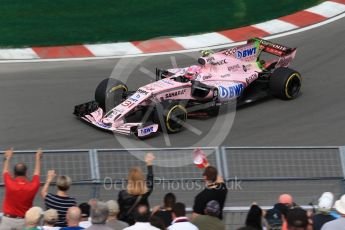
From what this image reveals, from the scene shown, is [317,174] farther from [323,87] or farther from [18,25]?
[18,25]

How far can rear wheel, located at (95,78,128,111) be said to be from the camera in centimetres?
1502

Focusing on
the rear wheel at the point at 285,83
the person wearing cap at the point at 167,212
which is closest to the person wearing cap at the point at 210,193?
the person wearing cap at the point at 167,212

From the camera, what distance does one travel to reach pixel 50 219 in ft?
26.5

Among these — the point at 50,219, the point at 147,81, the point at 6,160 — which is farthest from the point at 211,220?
the point at 147,81

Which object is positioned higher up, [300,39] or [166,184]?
[300,39]

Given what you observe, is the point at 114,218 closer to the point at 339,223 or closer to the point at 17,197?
the point at 17,197

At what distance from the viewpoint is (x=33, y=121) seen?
1516cm

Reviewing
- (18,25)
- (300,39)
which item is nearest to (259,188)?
(300,39)

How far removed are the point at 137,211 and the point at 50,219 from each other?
89 cm

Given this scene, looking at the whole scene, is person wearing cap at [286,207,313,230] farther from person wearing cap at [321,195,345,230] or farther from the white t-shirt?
the white t-shirt

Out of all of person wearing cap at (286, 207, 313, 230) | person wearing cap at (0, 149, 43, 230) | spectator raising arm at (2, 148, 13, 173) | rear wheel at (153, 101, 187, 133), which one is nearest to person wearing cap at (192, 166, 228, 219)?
person wearing cap at (286, 207, 313, 230)

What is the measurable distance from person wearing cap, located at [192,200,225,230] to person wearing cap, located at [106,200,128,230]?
755mm

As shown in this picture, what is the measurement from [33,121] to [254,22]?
25.8ft

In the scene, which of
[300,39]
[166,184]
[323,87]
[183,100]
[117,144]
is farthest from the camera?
[300,39]
